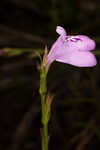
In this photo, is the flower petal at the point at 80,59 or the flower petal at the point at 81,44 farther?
the flower petal at the point at 81,44

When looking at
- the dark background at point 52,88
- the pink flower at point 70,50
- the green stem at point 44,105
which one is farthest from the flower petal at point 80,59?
the dark background at point 52,88

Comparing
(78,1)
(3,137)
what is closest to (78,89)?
(3,137)

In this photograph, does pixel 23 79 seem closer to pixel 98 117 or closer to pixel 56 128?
pixel 56 128

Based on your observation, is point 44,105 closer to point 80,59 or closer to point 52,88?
point 80,59

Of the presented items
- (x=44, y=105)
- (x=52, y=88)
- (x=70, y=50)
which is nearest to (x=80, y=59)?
(x=70, y=50)

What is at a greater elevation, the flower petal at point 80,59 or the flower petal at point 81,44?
the flower petal at point 81,44

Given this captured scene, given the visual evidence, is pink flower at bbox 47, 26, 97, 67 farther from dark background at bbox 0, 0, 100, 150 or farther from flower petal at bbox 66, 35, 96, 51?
dark background at bbox 0, 0, 100, 150

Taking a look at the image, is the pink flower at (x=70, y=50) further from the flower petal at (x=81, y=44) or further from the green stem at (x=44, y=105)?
the green stem at (x=44, y=105)

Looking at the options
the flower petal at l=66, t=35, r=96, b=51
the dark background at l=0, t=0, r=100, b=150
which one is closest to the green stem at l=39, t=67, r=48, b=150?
the flower petal at l=66, t=35, r=96, b=51

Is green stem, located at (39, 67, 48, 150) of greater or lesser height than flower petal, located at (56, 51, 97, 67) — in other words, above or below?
below
